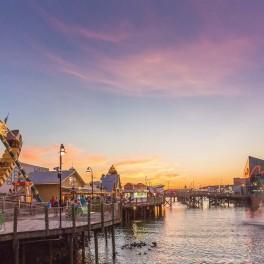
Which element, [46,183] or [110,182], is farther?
[110,182]

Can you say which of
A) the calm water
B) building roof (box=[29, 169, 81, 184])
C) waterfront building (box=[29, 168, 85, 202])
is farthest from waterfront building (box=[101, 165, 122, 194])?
the calm water

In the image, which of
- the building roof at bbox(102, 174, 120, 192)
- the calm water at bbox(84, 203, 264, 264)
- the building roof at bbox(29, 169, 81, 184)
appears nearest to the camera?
the calm water at bbox(84, 203, 264, 264)

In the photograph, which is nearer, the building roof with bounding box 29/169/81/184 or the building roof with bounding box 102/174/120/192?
the building roof with bounding box 29/169/81/184

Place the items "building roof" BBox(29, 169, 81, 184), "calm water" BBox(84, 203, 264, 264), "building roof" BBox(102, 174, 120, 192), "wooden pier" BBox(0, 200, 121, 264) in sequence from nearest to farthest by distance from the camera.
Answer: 1. "wooden pier" BBox(0, 200, 121, 264)
2. "calm water" BBox(84, 203, 264, 264)
3. "building roof" BBox(29, 169, 81, 184)
4. "building roof" BBox(102, 174, 120, 192)

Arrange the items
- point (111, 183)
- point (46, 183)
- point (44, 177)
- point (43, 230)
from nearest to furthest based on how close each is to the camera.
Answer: point (43, 230) → point (46, 183) → point (44, 177) → point (111, 183)

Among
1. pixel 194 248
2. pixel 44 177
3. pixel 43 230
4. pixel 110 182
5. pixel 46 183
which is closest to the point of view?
pixel 43 230

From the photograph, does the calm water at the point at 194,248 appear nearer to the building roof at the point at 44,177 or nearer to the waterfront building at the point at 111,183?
the building roof at the point at 44,177

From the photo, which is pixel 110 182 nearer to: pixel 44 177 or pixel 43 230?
pixel 44 177

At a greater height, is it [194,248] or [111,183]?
[111,183]

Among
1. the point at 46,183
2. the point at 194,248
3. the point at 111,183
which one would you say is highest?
the point at 111,183

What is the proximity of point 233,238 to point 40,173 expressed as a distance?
34929mm

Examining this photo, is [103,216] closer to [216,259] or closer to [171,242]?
[216,259]

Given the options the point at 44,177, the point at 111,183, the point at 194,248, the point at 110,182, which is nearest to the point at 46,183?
the point at 44,177

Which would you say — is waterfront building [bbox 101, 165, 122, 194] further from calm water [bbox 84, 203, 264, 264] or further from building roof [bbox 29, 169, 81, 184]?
calm water [bbox 84, 203, 264, 264]
